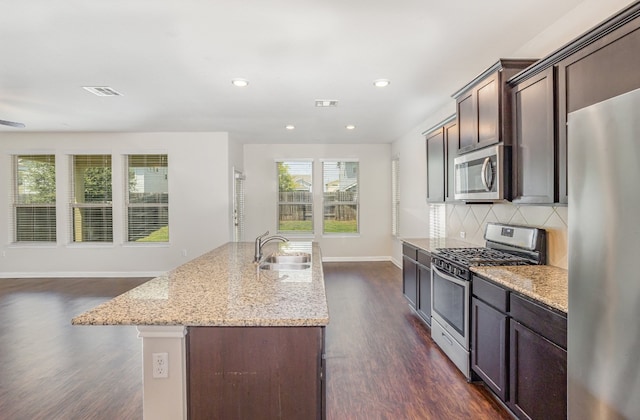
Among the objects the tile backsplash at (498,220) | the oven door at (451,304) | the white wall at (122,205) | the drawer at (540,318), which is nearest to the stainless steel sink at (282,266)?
the oven door at (451,304)

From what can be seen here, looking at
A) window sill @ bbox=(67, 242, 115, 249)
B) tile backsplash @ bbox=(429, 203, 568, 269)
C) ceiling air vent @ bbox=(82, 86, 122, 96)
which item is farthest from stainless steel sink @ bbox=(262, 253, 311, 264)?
window sill @ bbox=(67, 242, 115, 249)

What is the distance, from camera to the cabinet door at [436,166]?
3.77 metres

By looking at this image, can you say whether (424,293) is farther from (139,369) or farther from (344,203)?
(344,203)

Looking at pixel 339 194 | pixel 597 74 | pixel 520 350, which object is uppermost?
pixel 597 74

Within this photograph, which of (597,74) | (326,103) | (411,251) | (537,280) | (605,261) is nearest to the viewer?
(605,261)

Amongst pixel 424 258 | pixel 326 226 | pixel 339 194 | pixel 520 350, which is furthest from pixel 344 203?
pixel 520 350

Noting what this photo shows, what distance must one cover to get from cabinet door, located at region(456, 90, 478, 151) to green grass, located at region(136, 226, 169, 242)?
17.7ft

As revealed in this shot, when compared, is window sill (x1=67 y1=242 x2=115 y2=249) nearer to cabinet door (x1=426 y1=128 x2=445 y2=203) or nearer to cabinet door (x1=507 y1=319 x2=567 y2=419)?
cabinet door (x1=426 y1=128 x2=445 y2=203)

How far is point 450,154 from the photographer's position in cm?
353

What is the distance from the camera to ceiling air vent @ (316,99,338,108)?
4.21m

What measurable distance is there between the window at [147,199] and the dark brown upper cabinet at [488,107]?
5.36 meters

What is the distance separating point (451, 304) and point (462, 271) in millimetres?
389

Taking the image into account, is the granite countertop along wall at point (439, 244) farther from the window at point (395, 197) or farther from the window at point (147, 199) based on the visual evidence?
the window at point (147, 199)

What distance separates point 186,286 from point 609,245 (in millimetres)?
2002
